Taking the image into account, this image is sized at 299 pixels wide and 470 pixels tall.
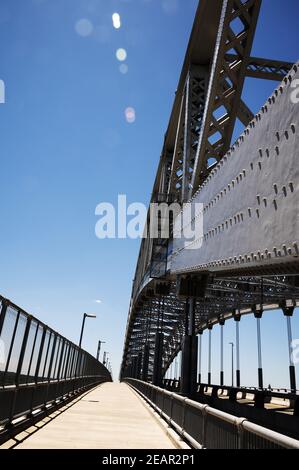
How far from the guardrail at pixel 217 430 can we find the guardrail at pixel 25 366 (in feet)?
11.9

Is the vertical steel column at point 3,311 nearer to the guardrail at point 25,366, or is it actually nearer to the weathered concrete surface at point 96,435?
the guardrail at point 25,366

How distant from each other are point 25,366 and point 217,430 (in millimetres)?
4791

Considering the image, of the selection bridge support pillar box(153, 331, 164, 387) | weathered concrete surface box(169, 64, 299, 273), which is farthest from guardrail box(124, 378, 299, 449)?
bridge support pillar box(153, 331, 164, 387)

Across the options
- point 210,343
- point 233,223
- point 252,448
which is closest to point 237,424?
point 252,448

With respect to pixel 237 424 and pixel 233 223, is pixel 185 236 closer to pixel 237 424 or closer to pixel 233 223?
pixel 233 223

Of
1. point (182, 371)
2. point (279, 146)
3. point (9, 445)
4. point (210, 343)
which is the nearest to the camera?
point (279, 146)

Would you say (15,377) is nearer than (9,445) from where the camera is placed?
No

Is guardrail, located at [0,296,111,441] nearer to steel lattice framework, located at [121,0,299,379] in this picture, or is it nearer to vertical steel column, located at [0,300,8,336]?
vertical steel column, located at [0,300,8,336]

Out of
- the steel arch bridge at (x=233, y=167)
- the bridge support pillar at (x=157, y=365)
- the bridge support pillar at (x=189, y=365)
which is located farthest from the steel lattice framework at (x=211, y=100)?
the bridge support pillar at (x=157, y=365)

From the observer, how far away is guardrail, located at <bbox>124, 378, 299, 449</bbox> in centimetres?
402

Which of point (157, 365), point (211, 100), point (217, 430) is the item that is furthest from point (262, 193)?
point (157, 365)

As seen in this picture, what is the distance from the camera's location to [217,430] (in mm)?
5977

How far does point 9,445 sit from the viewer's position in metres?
6.56
